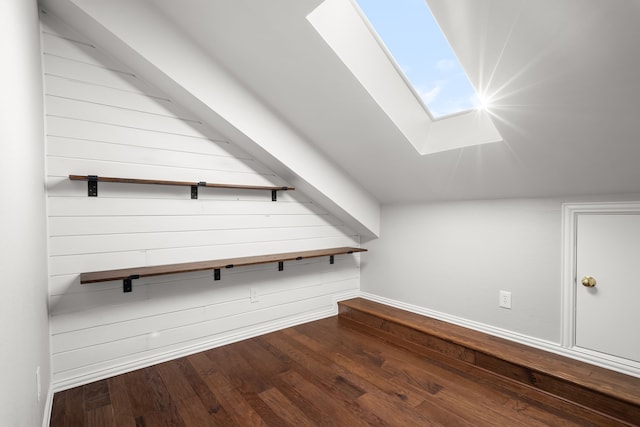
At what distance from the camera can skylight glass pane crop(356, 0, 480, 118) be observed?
1.88m

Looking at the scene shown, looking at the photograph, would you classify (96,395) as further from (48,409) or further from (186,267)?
(186,267)

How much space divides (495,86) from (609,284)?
1415mm

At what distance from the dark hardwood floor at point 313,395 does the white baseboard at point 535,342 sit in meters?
0.40

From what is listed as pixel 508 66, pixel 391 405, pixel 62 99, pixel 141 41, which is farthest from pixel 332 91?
pixel 391 405

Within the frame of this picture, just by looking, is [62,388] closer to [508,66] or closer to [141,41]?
[141,41]

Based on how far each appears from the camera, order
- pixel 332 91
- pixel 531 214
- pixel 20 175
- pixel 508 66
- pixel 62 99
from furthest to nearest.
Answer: pixel 531 214
pixel 332 91
pixel 62 99
pixel 508 66
pixel 20 175

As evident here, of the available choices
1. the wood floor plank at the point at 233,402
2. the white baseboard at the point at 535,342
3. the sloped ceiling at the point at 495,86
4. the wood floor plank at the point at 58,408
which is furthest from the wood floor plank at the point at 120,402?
the white baseboard at the point at 535,342

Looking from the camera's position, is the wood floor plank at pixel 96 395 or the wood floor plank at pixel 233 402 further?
the wood floor plank at pixel 96 395

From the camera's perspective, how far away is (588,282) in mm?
2062

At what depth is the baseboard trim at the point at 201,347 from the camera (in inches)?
79.6

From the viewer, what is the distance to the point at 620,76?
53.4 inches

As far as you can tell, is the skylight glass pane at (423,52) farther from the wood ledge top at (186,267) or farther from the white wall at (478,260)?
the wood ledge top at (186,267)

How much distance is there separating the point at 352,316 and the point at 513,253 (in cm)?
153

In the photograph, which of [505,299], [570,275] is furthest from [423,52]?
[505,299]
